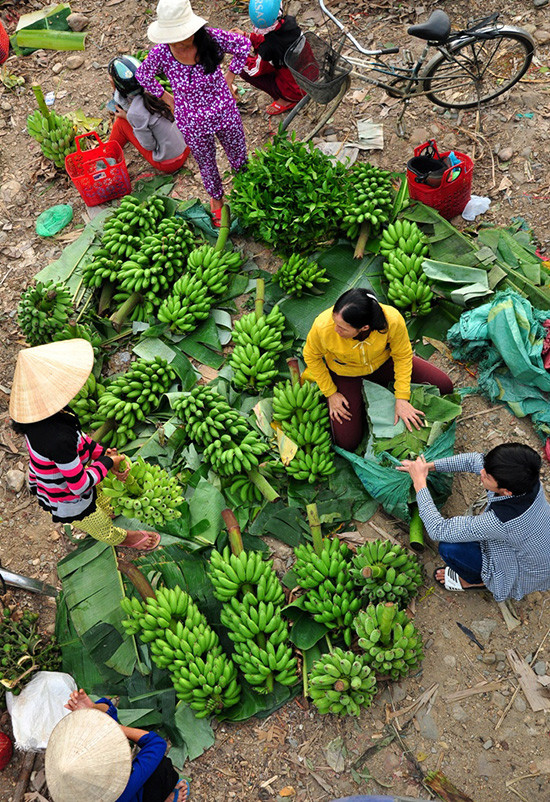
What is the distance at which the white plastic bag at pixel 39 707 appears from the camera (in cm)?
378

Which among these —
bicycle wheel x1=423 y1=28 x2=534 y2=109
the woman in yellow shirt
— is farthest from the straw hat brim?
the woman in yellow shirt

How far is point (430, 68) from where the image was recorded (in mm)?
5500

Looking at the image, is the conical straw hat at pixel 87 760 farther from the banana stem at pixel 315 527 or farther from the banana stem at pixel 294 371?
the banana stem at pixel 294 371

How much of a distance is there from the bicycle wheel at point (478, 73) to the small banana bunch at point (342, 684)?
189 inches

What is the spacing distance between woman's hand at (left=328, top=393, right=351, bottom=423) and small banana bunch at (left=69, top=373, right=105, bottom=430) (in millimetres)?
1851

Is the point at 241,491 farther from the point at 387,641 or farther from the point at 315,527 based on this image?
the point at 387,641

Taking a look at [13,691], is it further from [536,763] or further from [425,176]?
[425,176]

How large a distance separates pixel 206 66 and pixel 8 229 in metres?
2.83

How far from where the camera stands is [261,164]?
5.21 metres

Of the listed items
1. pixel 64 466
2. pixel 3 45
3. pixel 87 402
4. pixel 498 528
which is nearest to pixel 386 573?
pixel 498 528

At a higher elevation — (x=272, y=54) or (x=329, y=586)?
(x=272, y=54)

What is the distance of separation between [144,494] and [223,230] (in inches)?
106

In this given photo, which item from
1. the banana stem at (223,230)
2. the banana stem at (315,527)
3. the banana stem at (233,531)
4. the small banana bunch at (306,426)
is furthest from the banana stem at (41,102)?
the banana stem at (315,527)

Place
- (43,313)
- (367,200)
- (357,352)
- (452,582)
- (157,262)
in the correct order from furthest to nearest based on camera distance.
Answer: (157,262), (367,200), (43,313), (357,352), (452,582)
